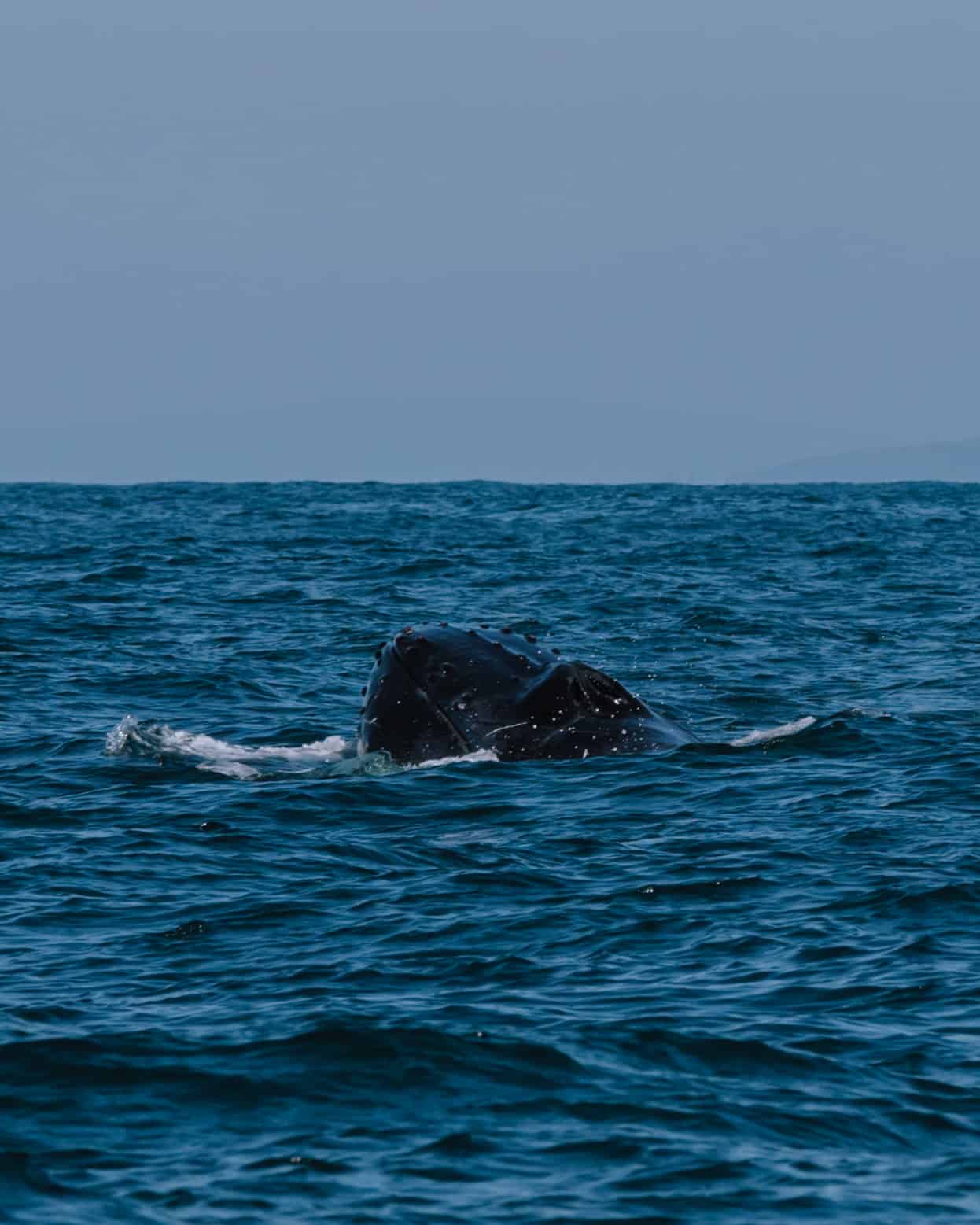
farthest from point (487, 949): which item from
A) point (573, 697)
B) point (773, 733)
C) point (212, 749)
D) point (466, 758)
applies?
point (773, 733)

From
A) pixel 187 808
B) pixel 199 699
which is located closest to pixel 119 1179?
pixel 187 808

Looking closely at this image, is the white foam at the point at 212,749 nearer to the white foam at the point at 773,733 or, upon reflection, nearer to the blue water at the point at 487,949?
the blue water at the point at 487,949

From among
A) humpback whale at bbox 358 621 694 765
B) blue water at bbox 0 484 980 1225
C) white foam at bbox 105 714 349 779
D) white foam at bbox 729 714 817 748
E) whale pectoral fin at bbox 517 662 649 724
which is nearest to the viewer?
blue water at bbox 0 484 980 1225

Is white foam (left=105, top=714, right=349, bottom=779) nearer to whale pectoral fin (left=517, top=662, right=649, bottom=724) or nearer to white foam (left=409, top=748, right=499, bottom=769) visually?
white foam (left=409, top=748, right=499, bottom=769)

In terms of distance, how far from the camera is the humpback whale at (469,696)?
61.8ft

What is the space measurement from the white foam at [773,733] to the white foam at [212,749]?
421cm

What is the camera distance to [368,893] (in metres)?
15.0

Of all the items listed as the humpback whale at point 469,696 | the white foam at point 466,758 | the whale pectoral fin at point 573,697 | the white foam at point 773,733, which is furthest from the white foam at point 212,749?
the white foam at point 773,733

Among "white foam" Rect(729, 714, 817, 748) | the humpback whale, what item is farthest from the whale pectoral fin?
"white foam" Rect(729, 714, 817, 748)

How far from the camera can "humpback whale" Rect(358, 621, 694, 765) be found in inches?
742

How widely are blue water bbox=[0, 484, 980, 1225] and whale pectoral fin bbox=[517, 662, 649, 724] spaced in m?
0.58

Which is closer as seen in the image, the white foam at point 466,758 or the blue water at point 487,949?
the blue water at point 487,949

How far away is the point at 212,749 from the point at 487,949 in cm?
854

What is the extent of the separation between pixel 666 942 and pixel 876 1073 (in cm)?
280
